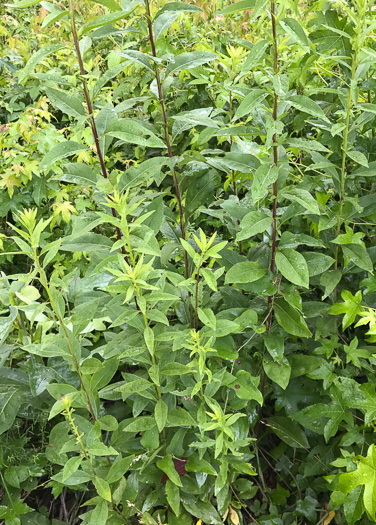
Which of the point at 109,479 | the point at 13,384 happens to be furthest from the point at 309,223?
the point at 13,384

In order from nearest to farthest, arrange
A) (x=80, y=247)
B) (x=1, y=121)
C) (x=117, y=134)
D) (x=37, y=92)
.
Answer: (x=117, y=134) < (x=80, y=247) < (x=37, y=92) < (x=1, y=121)

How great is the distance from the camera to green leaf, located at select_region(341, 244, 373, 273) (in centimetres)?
134

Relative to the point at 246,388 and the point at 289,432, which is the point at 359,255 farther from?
the point at 289,432

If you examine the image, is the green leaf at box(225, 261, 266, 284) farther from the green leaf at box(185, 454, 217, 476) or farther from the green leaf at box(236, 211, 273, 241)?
the green leaf at box(185, 454, 217, 476)

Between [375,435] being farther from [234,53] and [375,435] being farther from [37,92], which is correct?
[37,92]

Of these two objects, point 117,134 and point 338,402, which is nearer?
point 117,134

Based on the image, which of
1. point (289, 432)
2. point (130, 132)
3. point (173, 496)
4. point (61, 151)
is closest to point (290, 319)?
point (289, 432)

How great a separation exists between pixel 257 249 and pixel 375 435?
2.67 ft

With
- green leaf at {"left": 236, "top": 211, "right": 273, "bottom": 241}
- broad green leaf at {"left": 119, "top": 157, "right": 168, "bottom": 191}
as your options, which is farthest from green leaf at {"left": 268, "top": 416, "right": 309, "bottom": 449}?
broad green leaf at {"left": 119, "top": 157, "right": 168, "bottom": 191}

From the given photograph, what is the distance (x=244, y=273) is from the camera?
52.1 inches

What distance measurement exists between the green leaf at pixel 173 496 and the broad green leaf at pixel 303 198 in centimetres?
96

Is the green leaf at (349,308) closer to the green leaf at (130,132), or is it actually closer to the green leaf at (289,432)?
the green leaf at (289,432)

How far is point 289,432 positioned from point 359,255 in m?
0.77

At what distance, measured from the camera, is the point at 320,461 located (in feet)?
5.06
